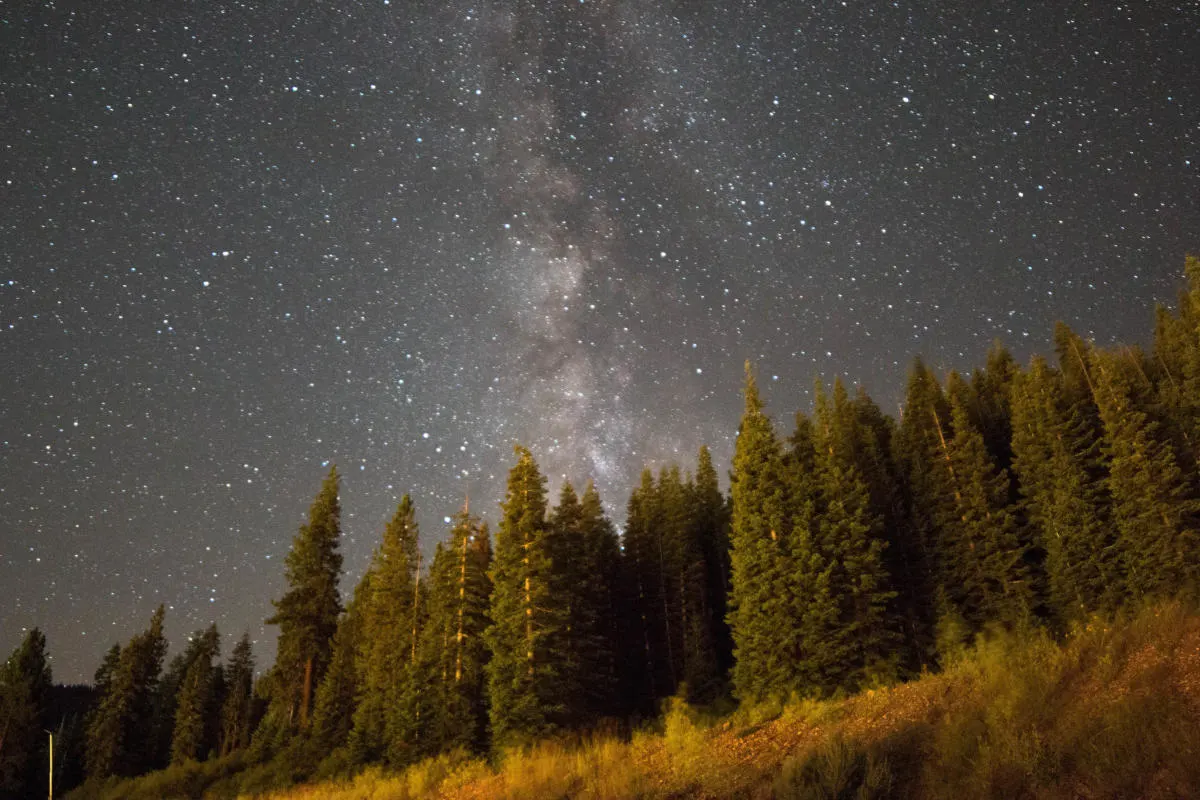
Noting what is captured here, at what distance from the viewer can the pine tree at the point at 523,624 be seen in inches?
1123

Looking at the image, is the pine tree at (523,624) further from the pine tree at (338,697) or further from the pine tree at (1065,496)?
the pine tree at (1065,496)

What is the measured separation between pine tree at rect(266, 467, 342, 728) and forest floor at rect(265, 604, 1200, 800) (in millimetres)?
27677

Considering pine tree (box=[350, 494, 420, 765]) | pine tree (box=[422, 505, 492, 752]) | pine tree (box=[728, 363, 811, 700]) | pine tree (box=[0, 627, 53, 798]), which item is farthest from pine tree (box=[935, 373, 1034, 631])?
pine tree (box=[0, 627, 53, 798])

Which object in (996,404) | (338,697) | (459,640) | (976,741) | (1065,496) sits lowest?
(976,741)

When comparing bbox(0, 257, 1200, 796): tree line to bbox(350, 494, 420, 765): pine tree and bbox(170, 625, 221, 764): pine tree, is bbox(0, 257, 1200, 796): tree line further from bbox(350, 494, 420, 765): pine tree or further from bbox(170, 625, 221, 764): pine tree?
bbox(170, 625, 221, 764): pine tree

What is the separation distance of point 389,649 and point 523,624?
46.6ft

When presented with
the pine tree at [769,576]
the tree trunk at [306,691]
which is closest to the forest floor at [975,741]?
the pine tree at [769,576]

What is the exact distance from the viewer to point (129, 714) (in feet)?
195

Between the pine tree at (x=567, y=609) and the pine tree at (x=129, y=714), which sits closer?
the pine tree at (x=567, y=609)

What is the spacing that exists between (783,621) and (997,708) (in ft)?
57.0

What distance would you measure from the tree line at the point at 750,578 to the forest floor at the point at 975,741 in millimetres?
9914

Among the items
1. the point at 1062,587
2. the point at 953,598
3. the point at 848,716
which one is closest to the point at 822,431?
the point at 953,598

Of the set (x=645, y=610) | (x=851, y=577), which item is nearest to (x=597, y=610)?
(x=645, y=610)

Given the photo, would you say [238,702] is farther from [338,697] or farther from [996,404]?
[996,404]
